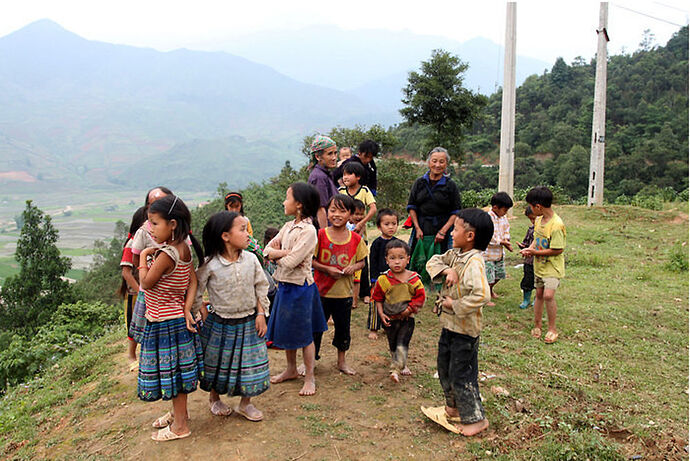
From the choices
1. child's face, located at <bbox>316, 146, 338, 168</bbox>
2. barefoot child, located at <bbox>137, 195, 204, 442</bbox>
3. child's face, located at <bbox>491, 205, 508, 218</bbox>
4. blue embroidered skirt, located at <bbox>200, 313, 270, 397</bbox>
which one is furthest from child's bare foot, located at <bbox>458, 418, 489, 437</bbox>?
child's face, located at <bbox>491, 205, 508, 218</bbox>

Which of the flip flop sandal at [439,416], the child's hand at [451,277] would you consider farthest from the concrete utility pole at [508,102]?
the flip flop sandal at [439,416]

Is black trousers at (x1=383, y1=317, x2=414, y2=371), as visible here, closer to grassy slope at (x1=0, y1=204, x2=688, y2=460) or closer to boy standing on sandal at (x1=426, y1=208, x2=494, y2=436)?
grassy slope at (x1=0, y1=204, x2=688, y2=460)

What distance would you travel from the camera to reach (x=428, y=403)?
3.71 meters

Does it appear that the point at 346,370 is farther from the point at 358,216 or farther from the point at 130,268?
the point at 130,268

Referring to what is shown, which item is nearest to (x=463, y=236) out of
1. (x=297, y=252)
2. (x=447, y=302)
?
(x=447, y=302)

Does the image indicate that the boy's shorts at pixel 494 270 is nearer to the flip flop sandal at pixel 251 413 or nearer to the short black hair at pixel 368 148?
the short black hair at pixel 368 148

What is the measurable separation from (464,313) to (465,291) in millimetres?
148

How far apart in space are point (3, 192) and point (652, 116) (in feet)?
484

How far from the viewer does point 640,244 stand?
11211mm

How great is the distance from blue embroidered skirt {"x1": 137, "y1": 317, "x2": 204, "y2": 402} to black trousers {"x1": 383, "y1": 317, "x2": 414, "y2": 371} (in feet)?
5.49

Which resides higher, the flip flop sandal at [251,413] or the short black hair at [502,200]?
the short black hair at [502,200]

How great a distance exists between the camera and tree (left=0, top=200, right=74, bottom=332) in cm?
1830

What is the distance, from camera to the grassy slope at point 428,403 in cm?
312

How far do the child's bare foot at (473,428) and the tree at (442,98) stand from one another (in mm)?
17638
